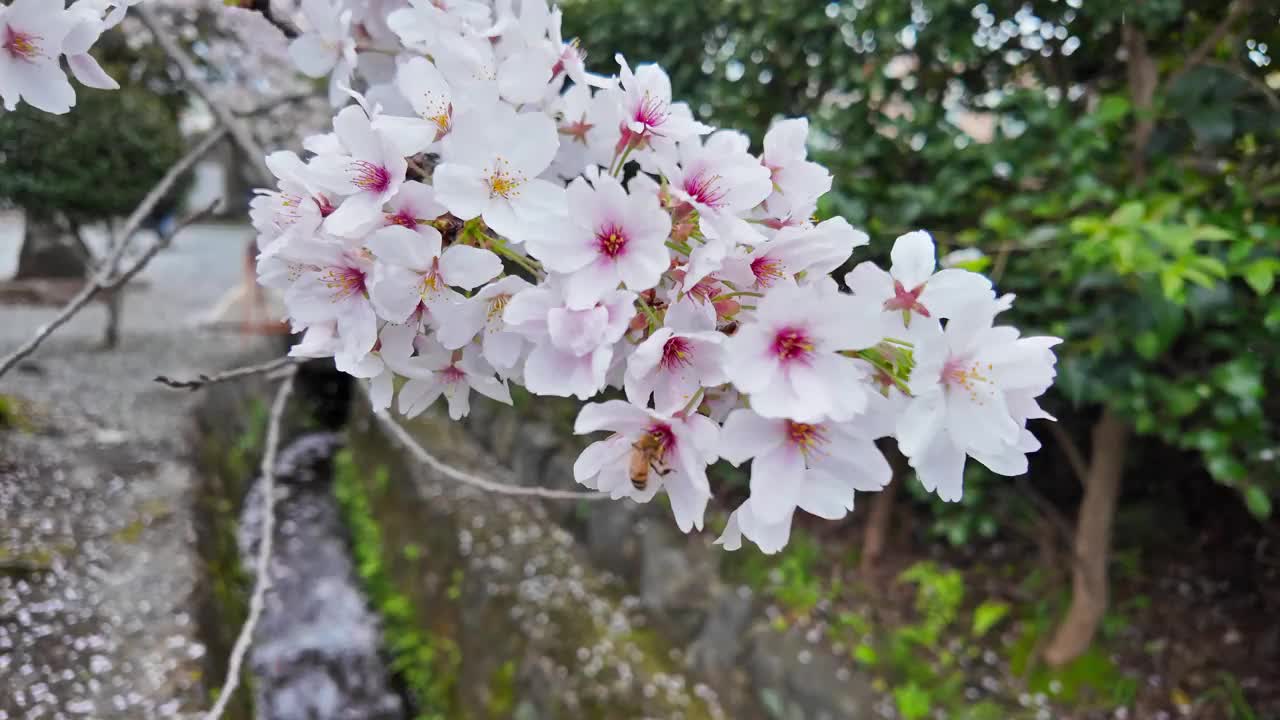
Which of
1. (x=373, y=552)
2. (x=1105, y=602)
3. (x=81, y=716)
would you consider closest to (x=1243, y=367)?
(x=1105, y=602)

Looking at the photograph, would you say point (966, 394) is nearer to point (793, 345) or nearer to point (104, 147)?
point (793, 345)

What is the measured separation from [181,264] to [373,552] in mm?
5024

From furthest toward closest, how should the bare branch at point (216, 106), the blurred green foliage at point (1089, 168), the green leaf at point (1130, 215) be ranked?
the blurred green foliage at point (1089, 168) < the green leaf at point (1130, 215) < the bare branch at point (216, 106)

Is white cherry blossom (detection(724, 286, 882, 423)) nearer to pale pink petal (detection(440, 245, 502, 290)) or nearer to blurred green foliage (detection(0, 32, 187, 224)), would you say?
pale pink petal (detection(440, 245, 502, 290))

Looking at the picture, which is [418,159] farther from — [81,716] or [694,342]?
[81,716]

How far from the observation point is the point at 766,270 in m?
0.60

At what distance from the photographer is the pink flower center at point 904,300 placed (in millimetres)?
588

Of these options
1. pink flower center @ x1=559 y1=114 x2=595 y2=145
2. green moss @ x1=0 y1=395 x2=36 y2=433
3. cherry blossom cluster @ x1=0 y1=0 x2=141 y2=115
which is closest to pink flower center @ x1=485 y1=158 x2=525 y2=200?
pink flower center @ x1=559 y1=114 x2=595 y2=145

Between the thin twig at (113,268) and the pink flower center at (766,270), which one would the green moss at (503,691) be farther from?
the pink flower center at (766,270)

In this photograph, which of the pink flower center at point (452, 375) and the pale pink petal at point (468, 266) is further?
the pink flower center at point (452, 375)

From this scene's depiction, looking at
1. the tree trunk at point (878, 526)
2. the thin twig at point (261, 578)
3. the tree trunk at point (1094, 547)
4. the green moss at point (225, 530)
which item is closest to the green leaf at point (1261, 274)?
the tree trunk at point (1094, 547)

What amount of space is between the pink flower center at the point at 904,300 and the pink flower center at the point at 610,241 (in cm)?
21

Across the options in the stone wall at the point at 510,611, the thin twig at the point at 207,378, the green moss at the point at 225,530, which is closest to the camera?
the thin twig at the point at 207,378

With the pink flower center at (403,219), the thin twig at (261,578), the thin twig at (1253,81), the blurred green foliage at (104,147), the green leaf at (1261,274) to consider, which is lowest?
the blurred green foliage at (104,147)
